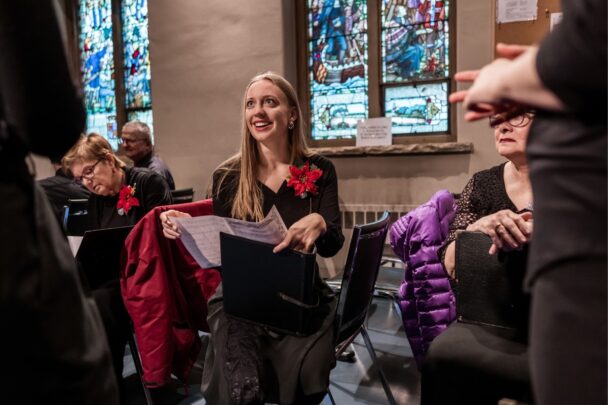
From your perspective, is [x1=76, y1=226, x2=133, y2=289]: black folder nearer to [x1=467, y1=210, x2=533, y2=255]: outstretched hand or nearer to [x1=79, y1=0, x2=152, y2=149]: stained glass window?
[x1=467, y1=210, x2=533, y2=255]: outstretched hand

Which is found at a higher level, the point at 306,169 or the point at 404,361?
the point at 306,169

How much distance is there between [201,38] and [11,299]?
14.6 feet

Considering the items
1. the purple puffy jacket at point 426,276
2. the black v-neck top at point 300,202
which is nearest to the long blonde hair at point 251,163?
the black v-neck top at point 300,202

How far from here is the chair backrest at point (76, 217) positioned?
2645 mm

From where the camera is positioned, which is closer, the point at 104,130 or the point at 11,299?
the point at 11,299

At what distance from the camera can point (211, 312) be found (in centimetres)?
172

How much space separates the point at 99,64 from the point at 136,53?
56 cm

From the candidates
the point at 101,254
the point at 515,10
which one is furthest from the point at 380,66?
the point at 101,254

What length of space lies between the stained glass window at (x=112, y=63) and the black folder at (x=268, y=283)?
14.3ft

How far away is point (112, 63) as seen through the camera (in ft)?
18.3

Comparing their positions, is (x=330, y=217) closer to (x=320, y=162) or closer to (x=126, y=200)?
(x=320, y=162)

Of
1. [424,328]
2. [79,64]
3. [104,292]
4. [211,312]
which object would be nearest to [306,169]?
[211,312]

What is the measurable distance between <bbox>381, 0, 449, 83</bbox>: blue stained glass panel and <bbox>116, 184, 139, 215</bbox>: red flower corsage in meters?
2.70

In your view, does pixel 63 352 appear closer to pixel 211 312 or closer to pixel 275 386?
pixel 275 386
